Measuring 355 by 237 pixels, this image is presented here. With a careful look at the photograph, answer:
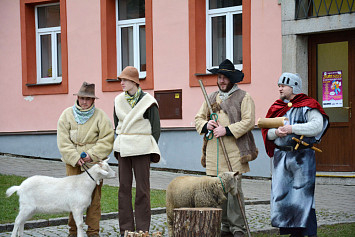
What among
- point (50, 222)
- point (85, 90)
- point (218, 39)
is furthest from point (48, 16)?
point (85, 90)

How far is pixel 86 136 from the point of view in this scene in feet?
23.3

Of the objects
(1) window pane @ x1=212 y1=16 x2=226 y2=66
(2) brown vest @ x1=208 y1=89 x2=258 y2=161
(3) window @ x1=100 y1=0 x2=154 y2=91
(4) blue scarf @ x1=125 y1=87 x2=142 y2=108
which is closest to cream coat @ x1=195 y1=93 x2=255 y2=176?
(2) brown vest @ x1=208 y1=89 x2=258 y2=161

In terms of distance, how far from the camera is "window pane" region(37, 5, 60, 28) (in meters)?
15.6

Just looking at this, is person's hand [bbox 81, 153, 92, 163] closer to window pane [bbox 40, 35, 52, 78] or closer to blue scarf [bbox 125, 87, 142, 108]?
blue scarf [bbox 125, 87, 142, 108]

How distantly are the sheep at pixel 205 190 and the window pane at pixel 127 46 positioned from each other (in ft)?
27.2

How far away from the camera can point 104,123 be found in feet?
23.5

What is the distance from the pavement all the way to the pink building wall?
1413 mm

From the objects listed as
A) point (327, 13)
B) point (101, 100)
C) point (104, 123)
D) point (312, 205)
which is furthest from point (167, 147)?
point (312, 205)

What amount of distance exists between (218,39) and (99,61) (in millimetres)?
3041

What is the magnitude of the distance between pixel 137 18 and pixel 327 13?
4750mm

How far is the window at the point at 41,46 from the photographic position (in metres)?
15.4

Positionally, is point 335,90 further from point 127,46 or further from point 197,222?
point 197,222

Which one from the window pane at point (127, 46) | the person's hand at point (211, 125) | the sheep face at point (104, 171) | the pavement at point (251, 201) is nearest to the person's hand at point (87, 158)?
the sheep face at point (104, 171)

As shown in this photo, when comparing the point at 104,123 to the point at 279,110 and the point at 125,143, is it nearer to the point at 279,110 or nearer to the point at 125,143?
the point at 125,143
